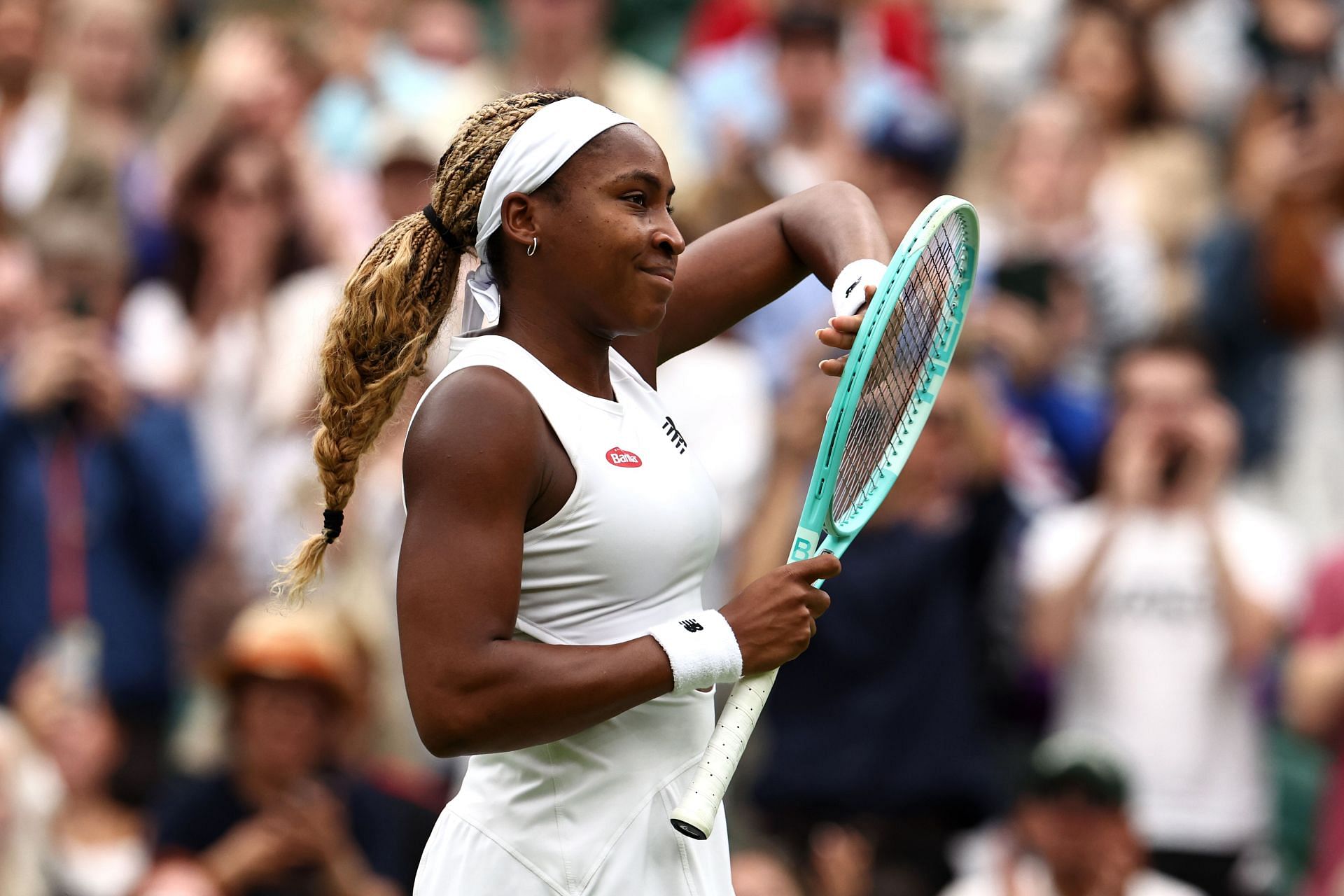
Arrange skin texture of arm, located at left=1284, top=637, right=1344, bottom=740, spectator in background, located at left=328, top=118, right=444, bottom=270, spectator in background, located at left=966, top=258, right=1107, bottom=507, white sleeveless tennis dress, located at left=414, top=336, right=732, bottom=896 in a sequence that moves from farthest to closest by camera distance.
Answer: spectator in background, located at left=328, top=118, right=444, bottom=270 < spectator in background, located at left=966, top=258, right=1107, bottom=507 < skin texture of arm, located at left=1284, top=637, right=1344, bottom=740 < white sleeveless tennis dress, located at left=414, top=336, right=732, bottom=896

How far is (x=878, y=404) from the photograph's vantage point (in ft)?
12.4

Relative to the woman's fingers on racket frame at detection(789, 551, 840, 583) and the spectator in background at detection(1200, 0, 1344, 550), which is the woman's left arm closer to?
the woman's fingers on racket frame at detection(789, 551, 840, 583)

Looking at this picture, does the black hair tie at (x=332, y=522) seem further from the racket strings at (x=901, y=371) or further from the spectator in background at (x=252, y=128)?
the spectator in background at (x=252, y=128)

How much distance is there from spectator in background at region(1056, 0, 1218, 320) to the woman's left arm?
4.73m

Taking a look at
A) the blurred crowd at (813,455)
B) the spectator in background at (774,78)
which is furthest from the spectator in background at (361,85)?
the spectator in background at (774,78)

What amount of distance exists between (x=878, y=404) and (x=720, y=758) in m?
0.76

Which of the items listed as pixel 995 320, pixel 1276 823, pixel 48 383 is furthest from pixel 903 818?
pixel 48 383

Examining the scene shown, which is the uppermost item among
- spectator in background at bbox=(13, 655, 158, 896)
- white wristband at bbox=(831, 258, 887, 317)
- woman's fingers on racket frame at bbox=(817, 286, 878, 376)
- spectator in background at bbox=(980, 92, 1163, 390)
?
white wristband at bbox=(831, 258, 887, 317)

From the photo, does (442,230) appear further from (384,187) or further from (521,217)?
(384,187)

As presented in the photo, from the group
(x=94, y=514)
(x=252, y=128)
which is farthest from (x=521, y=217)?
(x=252, y=128)

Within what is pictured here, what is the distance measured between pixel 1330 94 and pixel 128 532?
4699mm

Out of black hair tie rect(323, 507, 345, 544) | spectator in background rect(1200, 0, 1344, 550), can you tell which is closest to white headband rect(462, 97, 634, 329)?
black hair tie rect(323, 507, 345, 544)

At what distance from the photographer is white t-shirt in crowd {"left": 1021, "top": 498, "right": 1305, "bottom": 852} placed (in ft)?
21.4

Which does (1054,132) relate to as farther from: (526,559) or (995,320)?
(526,559)
